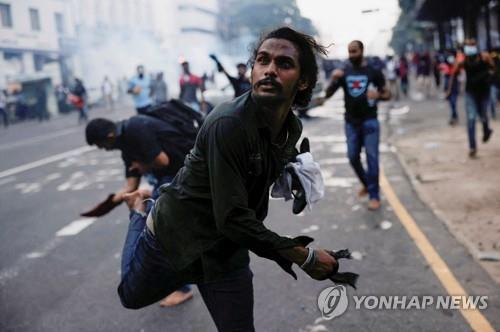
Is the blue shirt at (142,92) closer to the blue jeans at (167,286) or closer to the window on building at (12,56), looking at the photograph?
the blue jeans at (167,286)

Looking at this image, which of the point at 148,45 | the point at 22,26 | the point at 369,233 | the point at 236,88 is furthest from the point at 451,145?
the point at 148,45

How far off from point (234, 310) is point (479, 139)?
891cm

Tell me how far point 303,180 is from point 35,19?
119 feet

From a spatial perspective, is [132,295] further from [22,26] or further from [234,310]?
[22,26]

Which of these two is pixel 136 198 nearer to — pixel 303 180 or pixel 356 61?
pixel 303 180

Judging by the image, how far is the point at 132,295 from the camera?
8.48ft

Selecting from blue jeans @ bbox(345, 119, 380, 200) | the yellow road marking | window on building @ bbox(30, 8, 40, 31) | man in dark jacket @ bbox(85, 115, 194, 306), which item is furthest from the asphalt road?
window on building @ bbox(30, 8, 40, 31)

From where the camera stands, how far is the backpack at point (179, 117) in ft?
13.6

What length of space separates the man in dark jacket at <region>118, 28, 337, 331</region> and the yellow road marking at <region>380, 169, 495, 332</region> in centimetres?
174

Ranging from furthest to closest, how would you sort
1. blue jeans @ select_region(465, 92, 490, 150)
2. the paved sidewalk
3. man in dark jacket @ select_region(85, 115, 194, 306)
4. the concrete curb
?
blue jeans @ select_region(465, 92, 490, 150) < the paved sidewalk < the concrete curb < man in dark jacket @ select_region(85, 115, 194, 306)

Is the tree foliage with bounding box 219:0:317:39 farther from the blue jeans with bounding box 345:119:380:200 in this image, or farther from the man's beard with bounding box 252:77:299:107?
the man's beard with bounding box 252:77:299:107

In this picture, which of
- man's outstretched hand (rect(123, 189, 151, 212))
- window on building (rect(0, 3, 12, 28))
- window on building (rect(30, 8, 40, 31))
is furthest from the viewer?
window on building (rect(30, 8, 40, 31))

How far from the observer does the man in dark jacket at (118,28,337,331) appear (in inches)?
80.7

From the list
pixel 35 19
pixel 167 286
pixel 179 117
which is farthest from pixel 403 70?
pixel 35 19
